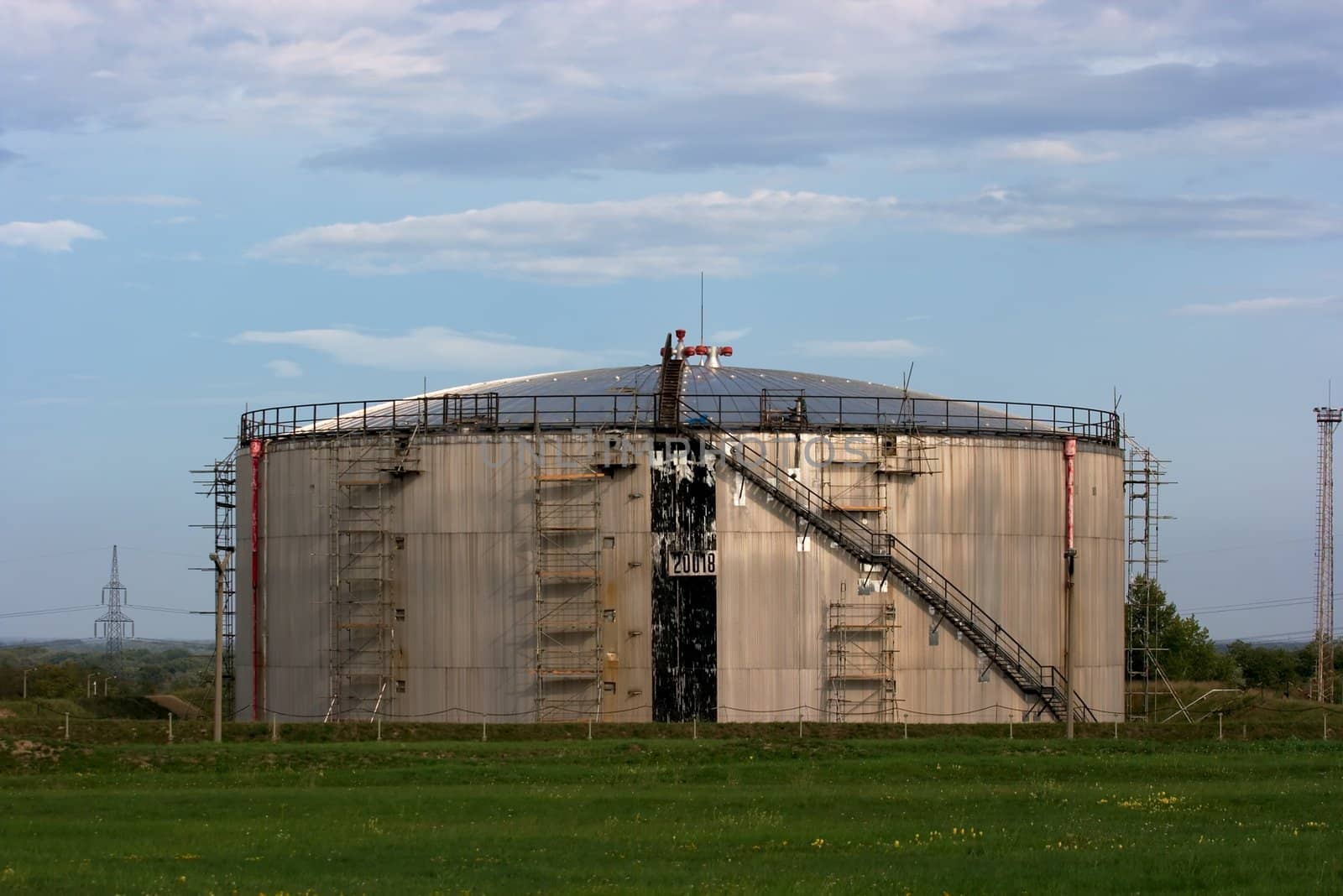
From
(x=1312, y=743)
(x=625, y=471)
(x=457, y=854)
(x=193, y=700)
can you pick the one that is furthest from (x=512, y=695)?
(x=193, y=700)

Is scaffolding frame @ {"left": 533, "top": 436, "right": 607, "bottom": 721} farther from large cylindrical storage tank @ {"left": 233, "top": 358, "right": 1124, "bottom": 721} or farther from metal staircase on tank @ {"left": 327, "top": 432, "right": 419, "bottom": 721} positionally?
metal staircase on tank @ {"left": 327, "top": 432, "right": 419, "bottom": 721}

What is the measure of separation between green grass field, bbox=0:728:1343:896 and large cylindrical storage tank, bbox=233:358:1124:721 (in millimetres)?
6814

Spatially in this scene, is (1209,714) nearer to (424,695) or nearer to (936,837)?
(424,695)

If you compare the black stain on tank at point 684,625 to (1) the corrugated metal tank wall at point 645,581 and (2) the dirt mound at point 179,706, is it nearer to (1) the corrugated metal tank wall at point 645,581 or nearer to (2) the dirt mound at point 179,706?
(1) the corrugated metal tank wall at point 645,581

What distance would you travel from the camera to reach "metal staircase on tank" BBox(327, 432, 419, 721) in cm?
6531

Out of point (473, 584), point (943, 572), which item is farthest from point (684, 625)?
point (943, 572)

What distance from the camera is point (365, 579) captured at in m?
65.7

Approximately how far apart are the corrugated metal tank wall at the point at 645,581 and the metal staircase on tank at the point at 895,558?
0.42 metres

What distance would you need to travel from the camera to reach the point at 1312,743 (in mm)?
55594

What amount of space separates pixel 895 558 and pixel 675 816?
2758 cm

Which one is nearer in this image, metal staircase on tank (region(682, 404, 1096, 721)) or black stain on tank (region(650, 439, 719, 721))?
black stain on tank (region(650, 439, 719, 721))

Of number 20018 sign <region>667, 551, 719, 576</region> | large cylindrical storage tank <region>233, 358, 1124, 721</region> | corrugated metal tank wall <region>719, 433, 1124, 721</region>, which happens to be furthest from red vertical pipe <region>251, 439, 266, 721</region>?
corrugated metal tank wall <region>719, 433, 1124, 721</region>

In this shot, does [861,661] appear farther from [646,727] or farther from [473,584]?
[473,584]

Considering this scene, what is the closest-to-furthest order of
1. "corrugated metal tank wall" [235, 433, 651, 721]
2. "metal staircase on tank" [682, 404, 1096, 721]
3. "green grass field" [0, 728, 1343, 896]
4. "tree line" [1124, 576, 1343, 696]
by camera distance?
"green grass field" [0, 728, 1343, 896]
"corrugated metal tank wall" [235, 433, 651, 721]
"metal staircase on tank" [682, 404, 1096, 721]
"tree line" [1124, 576, 1343, 696]
